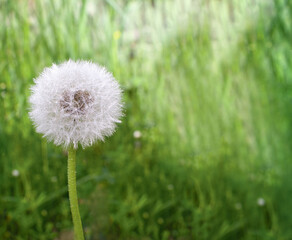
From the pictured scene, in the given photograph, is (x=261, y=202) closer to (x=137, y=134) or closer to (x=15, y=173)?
(x=137, y=134)

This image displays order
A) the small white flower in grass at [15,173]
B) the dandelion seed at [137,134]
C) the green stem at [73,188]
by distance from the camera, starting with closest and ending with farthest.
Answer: the green stem at [73,188]
the small white flower in grass at [15,173]
the dandelion seed at [137,134]

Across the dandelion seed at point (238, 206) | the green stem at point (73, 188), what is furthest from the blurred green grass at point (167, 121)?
the green stem at point (73, 188)

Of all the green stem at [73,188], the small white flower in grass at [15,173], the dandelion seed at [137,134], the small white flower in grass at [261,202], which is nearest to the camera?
the green stem at [73,188]

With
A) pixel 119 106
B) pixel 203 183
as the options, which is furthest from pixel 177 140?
Answer: pixel 119 106

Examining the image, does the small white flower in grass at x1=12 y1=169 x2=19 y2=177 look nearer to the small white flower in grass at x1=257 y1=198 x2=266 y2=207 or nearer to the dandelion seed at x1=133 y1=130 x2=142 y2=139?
the dandelion seed at x1=133 y1=130 x2=142 y2=139

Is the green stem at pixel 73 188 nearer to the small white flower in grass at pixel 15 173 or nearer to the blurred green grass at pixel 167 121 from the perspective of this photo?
the blurred green grass at pixel 167 121

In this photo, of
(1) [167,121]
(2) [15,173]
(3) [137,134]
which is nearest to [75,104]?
(2) [15,173]
